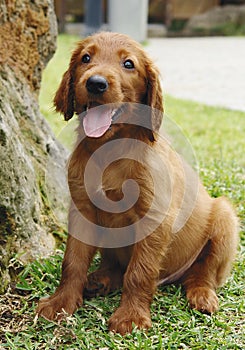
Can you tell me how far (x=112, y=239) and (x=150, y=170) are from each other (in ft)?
1.60

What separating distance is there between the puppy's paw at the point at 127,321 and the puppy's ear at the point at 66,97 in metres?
1.21

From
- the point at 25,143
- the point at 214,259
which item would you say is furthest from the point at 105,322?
the point at 25,143

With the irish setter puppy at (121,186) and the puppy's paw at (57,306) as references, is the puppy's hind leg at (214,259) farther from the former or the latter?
the puppy's paw at (57,306)

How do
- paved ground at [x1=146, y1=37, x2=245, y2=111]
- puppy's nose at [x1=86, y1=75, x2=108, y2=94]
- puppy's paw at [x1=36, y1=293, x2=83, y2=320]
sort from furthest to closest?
paved ground at [x1=146, y1=37, x2=245, y2=111]
puppy's paw at [x1=36, y1=293, x2=83, y2=320]
puppy's nose at [x1=86, y1=75, x2=108, y2=94]

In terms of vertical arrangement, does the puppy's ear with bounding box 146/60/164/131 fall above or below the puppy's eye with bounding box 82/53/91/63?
below

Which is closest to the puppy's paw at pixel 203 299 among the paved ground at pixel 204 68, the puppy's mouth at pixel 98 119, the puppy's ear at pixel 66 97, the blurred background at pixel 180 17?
the puppy's mouth at pixel 98 119

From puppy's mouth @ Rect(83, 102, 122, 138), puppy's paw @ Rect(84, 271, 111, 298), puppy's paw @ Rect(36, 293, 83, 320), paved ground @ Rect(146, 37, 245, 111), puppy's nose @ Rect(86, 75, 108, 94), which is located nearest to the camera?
puppy's nose @ Rect(86, 75, 108, 94)

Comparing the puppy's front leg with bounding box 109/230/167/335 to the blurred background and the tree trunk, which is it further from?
the blurred background

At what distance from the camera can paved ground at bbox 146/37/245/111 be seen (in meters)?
11.5

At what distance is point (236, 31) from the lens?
70.1ft

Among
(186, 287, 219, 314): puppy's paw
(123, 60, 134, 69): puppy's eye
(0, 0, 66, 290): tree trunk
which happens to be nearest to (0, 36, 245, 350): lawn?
(186, 287, 219, 314): puppy's paw

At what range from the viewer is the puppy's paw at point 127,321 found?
3441 millimetres

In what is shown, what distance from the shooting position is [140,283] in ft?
11.8

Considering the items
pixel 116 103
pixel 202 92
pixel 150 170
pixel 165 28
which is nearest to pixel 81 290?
pixel 150 170
